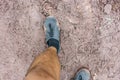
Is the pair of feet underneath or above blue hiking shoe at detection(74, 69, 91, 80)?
above

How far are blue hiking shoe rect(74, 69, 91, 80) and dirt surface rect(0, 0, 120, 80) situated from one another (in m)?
0.04

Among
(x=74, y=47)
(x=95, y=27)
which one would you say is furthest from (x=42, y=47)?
(x=95, y=27)

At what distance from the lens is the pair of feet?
206 centimetres

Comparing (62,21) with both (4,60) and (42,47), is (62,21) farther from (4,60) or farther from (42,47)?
(4,60)

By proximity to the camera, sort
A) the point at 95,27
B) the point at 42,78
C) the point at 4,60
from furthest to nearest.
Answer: the point at 4,60 → the point at 95,27 → the point at 42,78

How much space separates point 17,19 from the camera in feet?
6.94

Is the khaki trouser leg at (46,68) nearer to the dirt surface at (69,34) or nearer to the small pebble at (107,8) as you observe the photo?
the dirt surface at (69,34)

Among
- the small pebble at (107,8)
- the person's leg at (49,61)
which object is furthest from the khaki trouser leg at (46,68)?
the small pebble at (107,8)

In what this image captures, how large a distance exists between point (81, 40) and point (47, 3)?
42cm

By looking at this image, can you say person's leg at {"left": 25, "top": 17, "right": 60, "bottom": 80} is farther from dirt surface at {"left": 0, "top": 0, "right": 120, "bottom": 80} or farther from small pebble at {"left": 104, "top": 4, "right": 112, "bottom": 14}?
small pebble at {"left": 104, "top": 4, "right": 112, "bottom": 14}

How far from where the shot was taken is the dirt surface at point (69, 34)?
2.02 metres

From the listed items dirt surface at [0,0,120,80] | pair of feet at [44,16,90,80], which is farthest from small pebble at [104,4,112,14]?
pair of feet at [44,16,90,80]

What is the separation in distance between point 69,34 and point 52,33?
0.15 m

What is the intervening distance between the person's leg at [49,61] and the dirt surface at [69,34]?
66 millimetres
